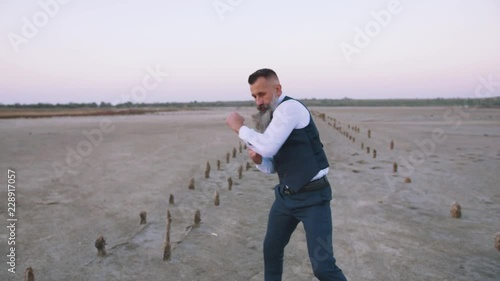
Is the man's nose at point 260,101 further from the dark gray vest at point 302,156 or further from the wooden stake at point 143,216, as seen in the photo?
the wooden stake at point 143,216

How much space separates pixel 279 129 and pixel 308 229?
0.89 meters

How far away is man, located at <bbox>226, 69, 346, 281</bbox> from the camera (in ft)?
9.91

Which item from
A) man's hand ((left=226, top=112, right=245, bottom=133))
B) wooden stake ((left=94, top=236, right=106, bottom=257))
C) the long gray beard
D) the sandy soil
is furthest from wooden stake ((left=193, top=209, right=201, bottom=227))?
man's hand ((left=226, top=112, right=245, bottom=133))

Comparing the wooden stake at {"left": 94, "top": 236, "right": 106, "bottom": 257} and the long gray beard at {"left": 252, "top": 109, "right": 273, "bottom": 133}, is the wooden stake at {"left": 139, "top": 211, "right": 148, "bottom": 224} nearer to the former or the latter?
the wooden stake at {"left": 94, "top": 236, "right": 106, "bottom": 257}

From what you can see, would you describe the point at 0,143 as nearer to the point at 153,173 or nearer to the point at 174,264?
the point at 153,173

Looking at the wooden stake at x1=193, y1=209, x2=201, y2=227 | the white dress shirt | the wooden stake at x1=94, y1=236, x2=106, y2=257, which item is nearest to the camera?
the white dress shirt

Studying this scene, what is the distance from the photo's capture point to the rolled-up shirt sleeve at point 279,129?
2.98 m

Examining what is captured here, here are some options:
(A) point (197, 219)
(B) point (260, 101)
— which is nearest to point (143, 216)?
(A) point (197, 219)

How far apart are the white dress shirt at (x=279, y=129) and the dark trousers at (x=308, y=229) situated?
1.81ft

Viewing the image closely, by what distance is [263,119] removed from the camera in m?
3.41

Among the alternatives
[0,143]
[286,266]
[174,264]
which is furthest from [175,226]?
[0,143]

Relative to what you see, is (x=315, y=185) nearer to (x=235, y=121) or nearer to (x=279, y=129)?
(x=279, y=129)

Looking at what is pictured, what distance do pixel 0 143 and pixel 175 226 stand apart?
776 inches

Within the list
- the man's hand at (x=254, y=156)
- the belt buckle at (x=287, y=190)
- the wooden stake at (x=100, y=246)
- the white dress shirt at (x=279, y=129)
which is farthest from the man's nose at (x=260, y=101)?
the wooden stake at (x=100, y=246)
